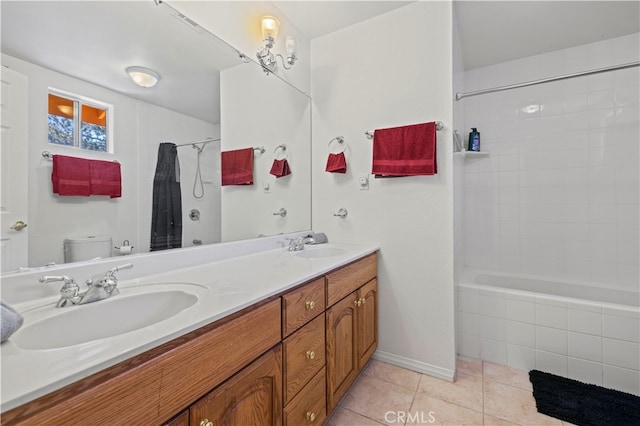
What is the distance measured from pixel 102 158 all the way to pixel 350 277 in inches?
47.0

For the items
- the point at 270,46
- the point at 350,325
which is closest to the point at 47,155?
the point at 270,46

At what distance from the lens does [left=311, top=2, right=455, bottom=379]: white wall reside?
1715 mm

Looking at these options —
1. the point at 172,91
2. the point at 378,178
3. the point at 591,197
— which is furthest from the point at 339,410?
the point at 591,197

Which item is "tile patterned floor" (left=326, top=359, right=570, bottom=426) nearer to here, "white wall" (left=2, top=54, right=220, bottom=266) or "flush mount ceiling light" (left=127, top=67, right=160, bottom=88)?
"white wall" (left=2, top=54, right=220, bottom=266)

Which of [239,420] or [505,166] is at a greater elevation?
[505,166]

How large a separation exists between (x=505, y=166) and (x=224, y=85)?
251cm

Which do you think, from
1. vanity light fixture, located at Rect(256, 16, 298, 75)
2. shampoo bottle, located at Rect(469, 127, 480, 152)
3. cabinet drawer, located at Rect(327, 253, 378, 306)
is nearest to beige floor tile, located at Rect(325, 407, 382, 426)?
cabinet drawer, located at Rect(327, 253, 378, 306)

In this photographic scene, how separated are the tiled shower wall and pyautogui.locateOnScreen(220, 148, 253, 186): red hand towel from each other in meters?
2.13

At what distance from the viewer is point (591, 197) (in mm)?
2273

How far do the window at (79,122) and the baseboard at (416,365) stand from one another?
6.38 ft

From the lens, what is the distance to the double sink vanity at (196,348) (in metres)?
0.49

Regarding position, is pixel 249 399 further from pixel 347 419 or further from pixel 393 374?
pixel 393 374

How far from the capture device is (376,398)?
61.2 inches

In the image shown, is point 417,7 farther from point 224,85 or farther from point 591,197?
point 591,197
